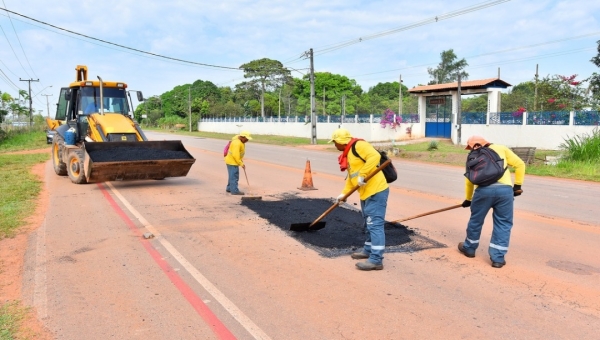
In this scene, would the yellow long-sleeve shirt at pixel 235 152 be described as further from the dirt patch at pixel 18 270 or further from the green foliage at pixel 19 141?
the green foliage at pixel 19 141

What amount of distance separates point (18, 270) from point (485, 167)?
5.35 m

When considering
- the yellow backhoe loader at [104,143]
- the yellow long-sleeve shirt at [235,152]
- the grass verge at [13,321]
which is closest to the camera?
the grass verge at [13,321]

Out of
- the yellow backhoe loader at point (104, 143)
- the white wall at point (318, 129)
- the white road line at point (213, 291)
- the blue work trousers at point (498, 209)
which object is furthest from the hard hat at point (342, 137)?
the white wall at point (318, 129)

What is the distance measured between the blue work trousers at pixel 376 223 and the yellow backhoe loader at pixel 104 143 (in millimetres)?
7002

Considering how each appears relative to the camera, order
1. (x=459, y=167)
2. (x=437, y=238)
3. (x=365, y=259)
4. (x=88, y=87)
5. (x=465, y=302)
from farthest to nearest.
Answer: (x=459, y=167) < (x=88, y=87) < (x=437, y=238) < (x=365, y=259) < (x=465, y=302)

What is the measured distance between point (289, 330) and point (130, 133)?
997cm

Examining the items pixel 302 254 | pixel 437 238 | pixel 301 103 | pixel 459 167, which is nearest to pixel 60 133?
pixel 302 254

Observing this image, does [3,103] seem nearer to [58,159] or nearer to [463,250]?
[58,159]

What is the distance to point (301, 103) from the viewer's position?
70.8m

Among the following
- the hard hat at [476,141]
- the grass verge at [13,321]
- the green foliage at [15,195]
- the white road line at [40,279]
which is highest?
the hard hat at [476,141]

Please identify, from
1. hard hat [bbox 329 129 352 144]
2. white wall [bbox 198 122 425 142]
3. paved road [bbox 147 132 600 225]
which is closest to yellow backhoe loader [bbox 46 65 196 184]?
paved road [bbox 147 132 600 225]

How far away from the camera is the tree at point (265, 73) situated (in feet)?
216

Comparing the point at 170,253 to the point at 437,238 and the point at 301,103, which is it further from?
the point at 301,103

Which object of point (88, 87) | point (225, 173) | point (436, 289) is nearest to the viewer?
point (436, 289)
